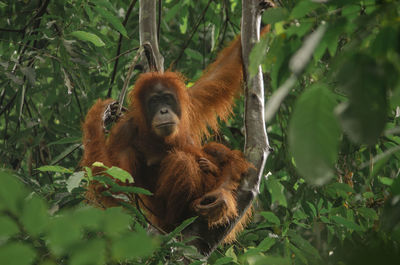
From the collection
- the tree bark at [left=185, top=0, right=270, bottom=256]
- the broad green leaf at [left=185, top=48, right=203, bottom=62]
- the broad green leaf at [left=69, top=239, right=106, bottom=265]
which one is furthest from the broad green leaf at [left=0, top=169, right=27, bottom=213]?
the broad green leaf at [left=185, top=48, right=203, bottom=62]

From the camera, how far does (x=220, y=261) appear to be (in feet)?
7.61

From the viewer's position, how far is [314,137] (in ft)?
2.62

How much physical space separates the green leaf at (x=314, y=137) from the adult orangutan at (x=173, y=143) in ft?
6.49

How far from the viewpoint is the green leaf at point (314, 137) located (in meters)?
0.78

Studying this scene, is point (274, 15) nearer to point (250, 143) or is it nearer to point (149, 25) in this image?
point (250, 143)

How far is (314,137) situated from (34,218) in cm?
54

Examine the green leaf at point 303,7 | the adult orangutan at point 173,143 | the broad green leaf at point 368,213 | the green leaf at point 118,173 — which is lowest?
the broad green leaf at point 368,213

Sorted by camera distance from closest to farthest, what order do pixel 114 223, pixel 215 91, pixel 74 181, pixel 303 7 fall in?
pixel 114 223 → pixel 303 7 → pixel 74 181 → pixel 215 91

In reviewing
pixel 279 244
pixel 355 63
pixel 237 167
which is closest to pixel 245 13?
pixel 237 167

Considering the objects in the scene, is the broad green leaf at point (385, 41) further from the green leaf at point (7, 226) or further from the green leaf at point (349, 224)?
the green leaf at point (349, 224)

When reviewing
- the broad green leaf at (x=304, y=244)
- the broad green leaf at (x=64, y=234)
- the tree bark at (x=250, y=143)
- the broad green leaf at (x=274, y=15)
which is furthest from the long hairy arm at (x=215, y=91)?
the broad green leaf at (x=64, y=234)

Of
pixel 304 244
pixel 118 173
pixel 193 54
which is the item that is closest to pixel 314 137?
pixel 118 173

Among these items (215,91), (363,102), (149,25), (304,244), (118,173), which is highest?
(363,102)

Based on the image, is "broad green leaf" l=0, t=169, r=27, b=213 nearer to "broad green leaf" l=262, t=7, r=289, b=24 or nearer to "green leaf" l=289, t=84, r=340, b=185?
"green leaf" l=289, t=84, r=340, b=185
